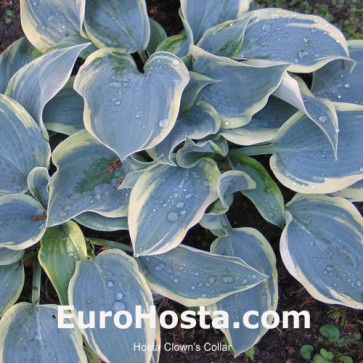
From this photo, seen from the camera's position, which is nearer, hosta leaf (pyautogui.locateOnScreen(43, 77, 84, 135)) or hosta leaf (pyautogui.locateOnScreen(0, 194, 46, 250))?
hosta leaf (pyautogui.locateOnScreen(0, 194, 46, 250))

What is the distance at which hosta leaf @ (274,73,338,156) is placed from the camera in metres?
1.19

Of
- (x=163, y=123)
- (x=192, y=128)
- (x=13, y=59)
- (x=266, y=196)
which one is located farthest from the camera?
(x=13, y=59)

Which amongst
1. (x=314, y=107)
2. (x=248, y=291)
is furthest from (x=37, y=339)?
(x=314, y=107)

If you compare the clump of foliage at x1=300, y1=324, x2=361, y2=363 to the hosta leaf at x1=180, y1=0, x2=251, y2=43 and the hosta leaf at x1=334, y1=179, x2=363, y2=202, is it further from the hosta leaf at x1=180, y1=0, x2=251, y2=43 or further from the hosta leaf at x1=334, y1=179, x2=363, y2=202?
the hosta leaf at x1=180, y1=0, x2=251, y2=43

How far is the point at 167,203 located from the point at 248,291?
0.33 m

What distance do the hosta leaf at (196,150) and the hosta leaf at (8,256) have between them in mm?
504

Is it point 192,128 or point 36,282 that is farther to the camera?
point 36,282

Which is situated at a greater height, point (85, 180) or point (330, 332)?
point (85, 180)

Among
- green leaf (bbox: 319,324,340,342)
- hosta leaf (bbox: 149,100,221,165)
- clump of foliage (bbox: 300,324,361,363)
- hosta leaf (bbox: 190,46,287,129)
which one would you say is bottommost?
clump of foliage (bbox: 300,324,361,363)

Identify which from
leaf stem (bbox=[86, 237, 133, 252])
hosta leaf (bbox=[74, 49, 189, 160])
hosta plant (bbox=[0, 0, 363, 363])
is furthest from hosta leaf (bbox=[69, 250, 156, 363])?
hosta leaf (bbox=[74, 49, 189, 160])

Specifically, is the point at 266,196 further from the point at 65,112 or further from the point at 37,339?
the point at 37,339

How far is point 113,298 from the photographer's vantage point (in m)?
1.32

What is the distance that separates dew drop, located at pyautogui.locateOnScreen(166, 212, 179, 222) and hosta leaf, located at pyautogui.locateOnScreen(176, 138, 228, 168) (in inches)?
5.2

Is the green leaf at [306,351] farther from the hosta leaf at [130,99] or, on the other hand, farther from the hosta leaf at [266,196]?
the hosta leaf at [130,99]
